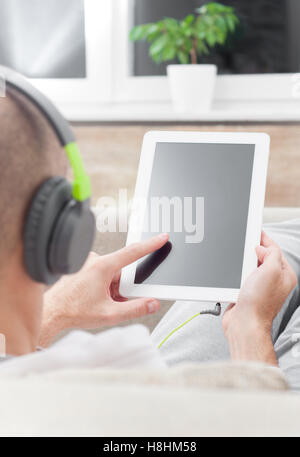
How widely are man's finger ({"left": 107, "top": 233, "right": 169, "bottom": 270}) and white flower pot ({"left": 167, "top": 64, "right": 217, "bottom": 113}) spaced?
3.99ft

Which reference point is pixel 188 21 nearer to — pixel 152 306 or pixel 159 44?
pixel 159 44

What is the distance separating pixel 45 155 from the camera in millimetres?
488

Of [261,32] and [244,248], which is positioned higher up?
→ [261,32]

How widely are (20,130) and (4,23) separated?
1987 millimetres

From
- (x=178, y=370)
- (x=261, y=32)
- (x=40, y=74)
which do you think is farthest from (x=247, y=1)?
(x=178, y=370)

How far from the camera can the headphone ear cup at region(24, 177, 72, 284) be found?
47 cm

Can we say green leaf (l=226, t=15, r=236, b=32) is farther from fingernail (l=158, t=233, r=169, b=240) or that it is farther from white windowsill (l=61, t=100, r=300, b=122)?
fingernail (l=158, t=233, r=169, b=240)

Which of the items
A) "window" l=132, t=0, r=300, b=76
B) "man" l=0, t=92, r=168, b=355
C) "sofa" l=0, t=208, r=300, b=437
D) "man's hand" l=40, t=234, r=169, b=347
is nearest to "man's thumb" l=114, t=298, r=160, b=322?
"man's hand" l=40, t=234, r=169, b=347

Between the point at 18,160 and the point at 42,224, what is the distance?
0.06 meters

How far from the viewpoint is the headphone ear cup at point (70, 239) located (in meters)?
0.50

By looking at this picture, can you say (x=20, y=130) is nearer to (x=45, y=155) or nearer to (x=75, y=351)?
(x=45, y=155)

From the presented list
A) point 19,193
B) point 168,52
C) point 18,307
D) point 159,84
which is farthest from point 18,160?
point 159,84

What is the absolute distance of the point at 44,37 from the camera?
222 centimetres

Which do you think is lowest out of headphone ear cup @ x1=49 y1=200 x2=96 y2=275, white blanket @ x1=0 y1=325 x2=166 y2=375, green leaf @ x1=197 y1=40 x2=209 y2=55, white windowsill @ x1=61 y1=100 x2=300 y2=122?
white blanket @ x1=0 y1=325 x2=166 y2=375
